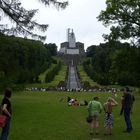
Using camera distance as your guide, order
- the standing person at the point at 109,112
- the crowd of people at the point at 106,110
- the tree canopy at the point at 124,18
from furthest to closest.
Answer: the tree canopy at the point at 124,18, the crowd of people at the point at 106,110, the standing person at the point at 109,112

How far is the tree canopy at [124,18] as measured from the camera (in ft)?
189

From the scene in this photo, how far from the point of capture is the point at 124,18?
58094mm

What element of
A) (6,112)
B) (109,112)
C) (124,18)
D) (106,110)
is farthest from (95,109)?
(124,18)

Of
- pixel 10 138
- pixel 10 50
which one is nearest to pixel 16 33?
pixel 10 138

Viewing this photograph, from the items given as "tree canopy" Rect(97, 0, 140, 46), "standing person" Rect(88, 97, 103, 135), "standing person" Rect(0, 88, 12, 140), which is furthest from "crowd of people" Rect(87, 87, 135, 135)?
"tree canopy" Rect(97, 0, 140, 46)

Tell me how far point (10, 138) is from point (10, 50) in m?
20.9

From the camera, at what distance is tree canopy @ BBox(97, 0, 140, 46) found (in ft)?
189

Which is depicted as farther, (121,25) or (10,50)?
(121,25)

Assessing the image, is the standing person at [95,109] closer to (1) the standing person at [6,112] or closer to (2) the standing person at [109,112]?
(2) the standing person at [109,112]

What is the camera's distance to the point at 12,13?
2394cm

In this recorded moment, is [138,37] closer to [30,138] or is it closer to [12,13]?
[12,13]

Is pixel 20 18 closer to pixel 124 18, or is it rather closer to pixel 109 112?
pixel 109 112

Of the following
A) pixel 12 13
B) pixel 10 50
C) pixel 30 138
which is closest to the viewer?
pixel 30 138

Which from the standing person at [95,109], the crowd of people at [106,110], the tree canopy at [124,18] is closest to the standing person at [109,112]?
the crowd of people at [106,110]
